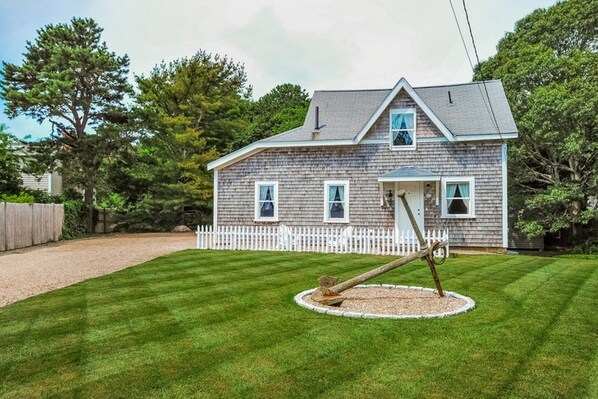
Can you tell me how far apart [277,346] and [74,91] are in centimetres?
2346

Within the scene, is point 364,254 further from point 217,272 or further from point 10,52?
point 10,52

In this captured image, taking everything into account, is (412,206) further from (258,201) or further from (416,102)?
(258,201)

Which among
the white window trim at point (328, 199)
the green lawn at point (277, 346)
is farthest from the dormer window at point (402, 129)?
the green lawn at point (277, 346)

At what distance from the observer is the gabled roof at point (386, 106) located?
607 inches

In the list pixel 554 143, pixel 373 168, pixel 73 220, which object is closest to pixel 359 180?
pixel 373 168

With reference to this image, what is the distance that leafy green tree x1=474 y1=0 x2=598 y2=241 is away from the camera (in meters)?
17.6

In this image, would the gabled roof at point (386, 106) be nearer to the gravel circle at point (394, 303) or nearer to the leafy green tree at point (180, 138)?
the leafy green tree at point (180, 138)

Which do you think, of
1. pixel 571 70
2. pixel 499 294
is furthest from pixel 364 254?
pixel 571 70

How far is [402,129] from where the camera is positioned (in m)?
16.2

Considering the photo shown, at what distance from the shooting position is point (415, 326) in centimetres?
515

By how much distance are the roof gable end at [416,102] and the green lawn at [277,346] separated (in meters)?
8.49

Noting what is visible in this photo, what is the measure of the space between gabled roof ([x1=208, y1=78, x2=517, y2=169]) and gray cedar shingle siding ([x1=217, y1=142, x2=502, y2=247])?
446mm

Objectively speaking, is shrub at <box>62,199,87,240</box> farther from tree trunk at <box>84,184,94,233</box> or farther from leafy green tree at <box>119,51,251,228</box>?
leafy green tree at <box>119,51,251,228</box>

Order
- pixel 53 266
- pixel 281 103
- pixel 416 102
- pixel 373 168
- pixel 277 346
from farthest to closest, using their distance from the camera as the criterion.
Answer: pixel 281 103
pixel 373 168
pixel 416 102
pixel 53 266
pixel 277 346
